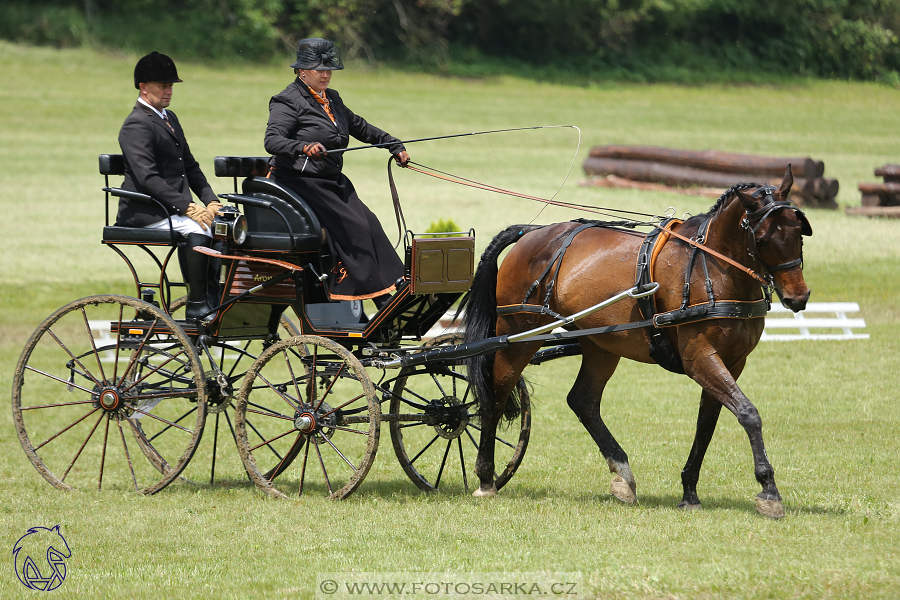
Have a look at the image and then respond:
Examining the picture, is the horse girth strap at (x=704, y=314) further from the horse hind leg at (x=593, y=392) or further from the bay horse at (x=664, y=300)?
the horse hind leg at (x=593, y=392)

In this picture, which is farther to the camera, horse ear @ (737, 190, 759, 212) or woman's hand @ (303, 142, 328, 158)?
woman's hand @ (303, 142, 328, 158)

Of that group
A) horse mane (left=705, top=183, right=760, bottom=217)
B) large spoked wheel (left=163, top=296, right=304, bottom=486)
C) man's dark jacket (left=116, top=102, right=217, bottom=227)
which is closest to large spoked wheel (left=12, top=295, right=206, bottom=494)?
large spoked wheel (left=163, top=296, right=304, bottom=486)

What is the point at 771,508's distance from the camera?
6.05m

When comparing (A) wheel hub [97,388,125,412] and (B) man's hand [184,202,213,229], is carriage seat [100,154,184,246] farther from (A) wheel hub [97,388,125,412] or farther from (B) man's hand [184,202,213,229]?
(A) wheel hub [97,388,125,412]

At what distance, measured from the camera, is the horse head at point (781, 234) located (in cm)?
601

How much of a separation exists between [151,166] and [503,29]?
35.7 m

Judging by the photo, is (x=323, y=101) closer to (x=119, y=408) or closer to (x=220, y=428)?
(x=119, y=408)

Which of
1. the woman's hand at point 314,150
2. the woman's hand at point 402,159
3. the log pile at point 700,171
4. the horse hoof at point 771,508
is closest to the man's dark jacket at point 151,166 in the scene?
the woman's hand at point 314,150

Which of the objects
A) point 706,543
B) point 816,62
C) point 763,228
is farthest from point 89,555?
point 816,62

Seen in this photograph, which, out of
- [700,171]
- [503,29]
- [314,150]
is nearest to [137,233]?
[314,150]

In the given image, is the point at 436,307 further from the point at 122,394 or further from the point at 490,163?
the point at 490,163

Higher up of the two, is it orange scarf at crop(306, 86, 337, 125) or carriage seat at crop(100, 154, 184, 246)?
orange scarf at crop(306, 86, 337, 125)

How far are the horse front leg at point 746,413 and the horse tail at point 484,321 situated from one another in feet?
4.99

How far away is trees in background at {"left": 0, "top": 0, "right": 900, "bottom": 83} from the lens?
1411 inches
